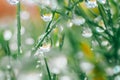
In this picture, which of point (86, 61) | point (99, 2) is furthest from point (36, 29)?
point (99, 2)

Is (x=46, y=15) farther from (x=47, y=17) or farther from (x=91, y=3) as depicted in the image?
(x=91, y=3)

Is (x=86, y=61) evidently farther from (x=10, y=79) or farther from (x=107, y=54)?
(x=10, y=79)

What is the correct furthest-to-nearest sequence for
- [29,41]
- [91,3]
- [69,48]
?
[29,41], [69,48], [91,3]

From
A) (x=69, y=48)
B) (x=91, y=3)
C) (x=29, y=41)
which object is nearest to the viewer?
(x=91, y=3)

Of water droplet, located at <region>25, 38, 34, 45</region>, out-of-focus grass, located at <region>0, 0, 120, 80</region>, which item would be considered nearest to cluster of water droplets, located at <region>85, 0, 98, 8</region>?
out-of-focus grass, located at <region>0, 0, 120, 80</region>

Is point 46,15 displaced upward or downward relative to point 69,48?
upward

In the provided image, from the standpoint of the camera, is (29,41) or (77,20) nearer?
(77,20)

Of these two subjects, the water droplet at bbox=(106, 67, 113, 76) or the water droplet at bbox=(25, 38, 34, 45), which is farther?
the water droplet at bbox=(25, 38, 34, 45)

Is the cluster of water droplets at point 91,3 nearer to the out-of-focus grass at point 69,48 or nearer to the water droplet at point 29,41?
the out-of-focus grass at point 69,48

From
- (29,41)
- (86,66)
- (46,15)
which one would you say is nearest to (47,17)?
(46,15)

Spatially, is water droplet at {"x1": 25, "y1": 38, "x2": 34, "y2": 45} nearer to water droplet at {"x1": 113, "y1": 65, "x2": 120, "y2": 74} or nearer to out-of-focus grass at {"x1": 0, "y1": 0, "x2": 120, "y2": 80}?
out-of-focus grass at {"x1": 0, "y1": 0, "x2": 120, "y2": 80}

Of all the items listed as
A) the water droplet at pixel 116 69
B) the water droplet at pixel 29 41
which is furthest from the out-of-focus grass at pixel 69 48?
the water droplet at pixel 29 41
